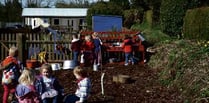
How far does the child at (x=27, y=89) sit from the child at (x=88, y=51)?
944 centimetres

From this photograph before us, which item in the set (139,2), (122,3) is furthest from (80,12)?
(139,2)

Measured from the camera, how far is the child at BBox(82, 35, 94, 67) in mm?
→ 17984

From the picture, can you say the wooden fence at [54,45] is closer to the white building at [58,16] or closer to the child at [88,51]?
the child at [88,51]

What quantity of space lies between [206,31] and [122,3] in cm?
4588

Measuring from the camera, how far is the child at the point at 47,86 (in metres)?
9.22

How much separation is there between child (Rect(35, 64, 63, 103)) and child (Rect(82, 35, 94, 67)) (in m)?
8.54

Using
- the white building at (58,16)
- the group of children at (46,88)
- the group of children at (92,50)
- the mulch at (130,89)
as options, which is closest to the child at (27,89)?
the group of children at (46,88)

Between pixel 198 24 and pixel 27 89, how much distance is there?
1177 cm

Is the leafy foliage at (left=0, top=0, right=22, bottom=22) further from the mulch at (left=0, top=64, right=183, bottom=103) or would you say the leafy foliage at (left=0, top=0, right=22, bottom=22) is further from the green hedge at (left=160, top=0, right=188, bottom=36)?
the mulch at (left=0, top=64, right=183, bottom=103)

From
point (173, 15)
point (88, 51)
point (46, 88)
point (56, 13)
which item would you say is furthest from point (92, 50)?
point (56, 13)

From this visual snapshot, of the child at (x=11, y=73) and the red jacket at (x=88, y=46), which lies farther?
the red jacket at (x=88, y=46)

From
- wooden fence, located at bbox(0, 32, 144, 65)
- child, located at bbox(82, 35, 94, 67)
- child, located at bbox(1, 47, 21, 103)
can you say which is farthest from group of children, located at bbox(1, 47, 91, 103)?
wooden fence, located at bbox(0, 32, 144, 65)

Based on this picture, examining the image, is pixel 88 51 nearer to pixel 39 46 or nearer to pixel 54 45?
pixel 54 45

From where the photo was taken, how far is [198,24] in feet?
63.0
